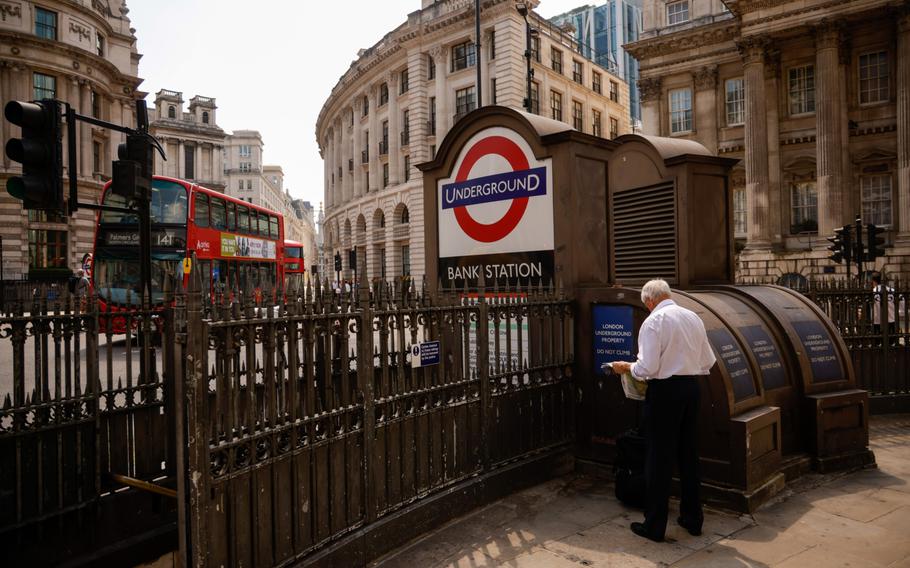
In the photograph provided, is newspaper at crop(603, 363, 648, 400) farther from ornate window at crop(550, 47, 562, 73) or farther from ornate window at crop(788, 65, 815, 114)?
ornate window at crop(550, 47, 562, 73)

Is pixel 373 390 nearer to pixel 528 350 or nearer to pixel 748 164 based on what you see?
pixel 528 350

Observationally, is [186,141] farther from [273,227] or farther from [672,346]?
[672,346]

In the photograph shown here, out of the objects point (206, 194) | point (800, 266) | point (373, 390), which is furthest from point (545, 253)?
point (800, 266)

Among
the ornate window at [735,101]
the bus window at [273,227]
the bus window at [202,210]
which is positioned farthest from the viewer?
the ornate window at [735,101]

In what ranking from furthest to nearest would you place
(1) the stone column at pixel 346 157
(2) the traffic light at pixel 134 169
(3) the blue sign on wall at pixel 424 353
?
(1) the stone column at pixel 346 157 → (2) the traffic light at pixel 134 169 → (3) the blue sign on wall at pixel 424 353

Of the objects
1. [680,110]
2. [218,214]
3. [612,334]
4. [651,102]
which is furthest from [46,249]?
[612,334]

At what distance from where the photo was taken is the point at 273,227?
1922 cm

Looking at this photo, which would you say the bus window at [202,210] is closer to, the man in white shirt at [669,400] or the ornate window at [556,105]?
the man in white shirt at [669,400]

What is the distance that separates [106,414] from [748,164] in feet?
100

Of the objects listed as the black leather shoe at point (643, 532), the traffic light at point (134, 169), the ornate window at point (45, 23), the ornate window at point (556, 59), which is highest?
the ornate window at point (45, 23)

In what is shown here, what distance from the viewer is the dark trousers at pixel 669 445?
4.18 meters

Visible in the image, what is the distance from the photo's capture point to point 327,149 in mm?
62062

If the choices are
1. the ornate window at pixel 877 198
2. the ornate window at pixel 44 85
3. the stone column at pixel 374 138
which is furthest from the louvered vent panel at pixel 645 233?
the ornate window at pixel 44 85

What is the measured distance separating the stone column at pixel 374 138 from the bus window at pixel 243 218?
28791mm
